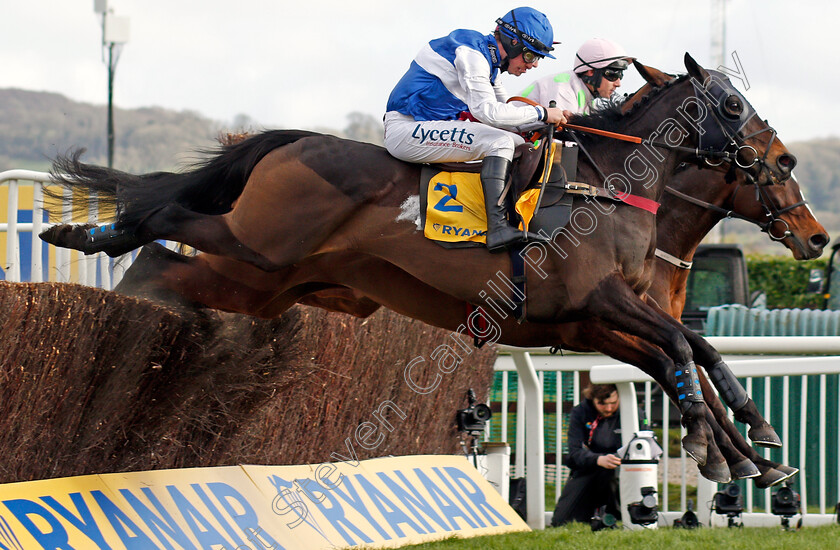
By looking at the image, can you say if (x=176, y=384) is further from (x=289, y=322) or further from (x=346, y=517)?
(x=346, y=517)

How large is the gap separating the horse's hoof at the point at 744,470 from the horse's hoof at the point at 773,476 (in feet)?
0.48

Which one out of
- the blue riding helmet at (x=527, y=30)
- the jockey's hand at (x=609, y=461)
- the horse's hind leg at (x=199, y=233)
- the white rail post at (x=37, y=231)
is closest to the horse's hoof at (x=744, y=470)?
the jockey's hand at (x=609, y=461)

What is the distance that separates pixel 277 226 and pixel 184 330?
72 centimetres

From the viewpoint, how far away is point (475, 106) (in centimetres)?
455

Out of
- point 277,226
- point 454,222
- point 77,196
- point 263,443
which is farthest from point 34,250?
point 454,222

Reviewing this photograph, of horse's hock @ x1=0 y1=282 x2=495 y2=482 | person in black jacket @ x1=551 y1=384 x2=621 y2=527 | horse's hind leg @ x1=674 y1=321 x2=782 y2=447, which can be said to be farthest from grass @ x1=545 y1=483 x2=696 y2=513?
horse's hind leg @ x1=674 y1=321 x2=782 y2=447

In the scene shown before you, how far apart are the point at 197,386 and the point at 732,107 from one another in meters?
3.00

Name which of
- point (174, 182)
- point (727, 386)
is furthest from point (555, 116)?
point (174, 182)

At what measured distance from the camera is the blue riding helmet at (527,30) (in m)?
4.68

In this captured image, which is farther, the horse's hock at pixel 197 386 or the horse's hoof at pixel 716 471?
the horse's hoof at pixel 716 471

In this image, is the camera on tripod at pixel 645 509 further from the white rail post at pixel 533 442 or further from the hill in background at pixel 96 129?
the hill in background at pixel 96 129

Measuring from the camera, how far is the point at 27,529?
391 centimetres

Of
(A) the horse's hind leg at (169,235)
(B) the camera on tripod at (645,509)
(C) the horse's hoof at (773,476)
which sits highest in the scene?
(A) the horse's hind leg at (169,235)

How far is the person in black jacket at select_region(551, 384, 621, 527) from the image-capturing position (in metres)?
6.74
